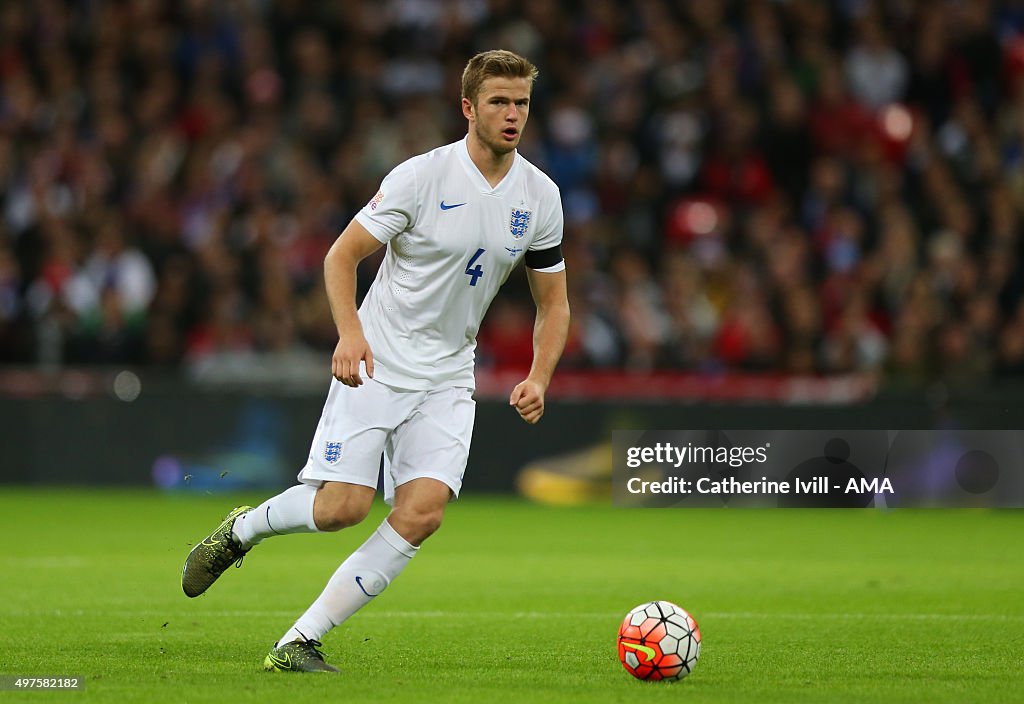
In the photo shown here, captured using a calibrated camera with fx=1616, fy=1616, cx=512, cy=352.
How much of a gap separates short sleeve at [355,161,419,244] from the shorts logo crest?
2.82 feet

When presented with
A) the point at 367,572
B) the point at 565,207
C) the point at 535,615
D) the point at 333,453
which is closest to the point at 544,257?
the point at 333,453

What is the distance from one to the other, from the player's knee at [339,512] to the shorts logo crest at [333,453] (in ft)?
0.55

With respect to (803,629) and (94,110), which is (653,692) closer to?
(803,629)

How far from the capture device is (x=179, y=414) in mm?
16375

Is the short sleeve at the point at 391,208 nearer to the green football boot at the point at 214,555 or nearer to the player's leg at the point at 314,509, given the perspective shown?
the player's leg at the point at 314,509

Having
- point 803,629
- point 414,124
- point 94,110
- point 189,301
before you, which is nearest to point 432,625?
point 803,629

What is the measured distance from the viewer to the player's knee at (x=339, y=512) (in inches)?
259

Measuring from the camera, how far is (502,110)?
261 inches

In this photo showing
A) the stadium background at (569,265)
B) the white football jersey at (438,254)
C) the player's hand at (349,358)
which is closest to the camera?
the player's hand at (349,358)

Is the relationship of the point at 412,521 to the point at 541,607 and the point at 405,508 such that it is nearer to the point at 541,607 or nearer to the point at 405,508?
the point at 405,508

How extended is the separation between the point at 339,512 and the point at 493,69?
192cm

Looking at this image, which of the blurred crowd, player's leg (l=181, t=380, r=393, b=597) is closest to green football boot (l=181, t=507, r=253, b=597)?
player's leg (l=181, t=380, r=393, b=597)

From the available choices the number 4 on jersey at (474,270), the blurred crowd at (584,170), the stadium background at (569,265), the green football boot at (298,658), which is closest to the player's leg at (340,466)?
the green football boot at (298,658)

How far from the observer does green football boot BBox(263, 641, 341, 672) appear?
6.50 m
